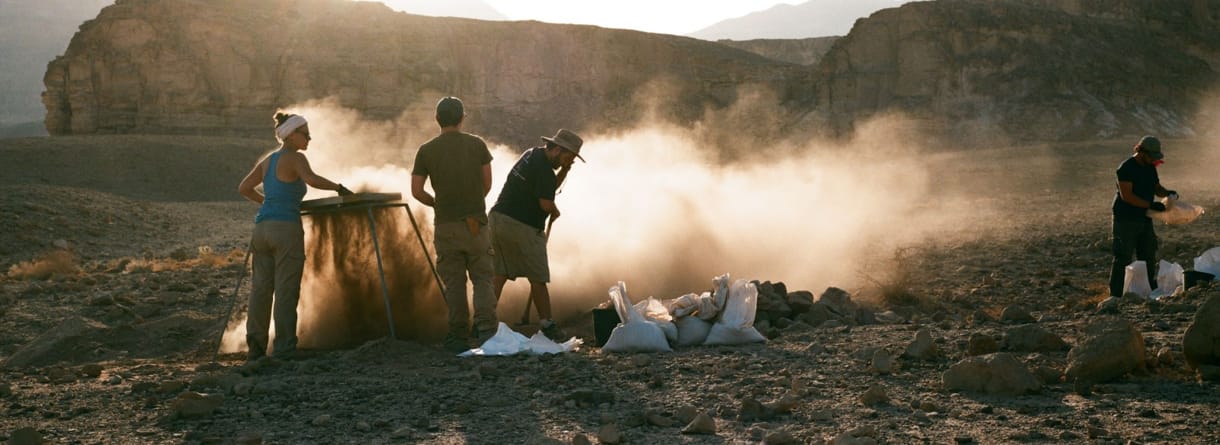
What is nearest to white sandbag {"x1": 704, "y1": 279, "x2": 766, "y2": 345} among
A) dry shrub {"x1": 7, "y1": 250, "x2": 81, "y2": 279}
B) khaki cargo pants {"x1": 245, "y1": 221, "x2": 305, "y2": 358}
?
khaki cargo pants {"x1": 245, "y1": 221, "x2": 305, "y2": 358}

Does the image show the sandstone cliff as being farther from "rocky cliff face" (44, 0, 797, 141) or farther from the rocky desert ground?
the rocky desert ground

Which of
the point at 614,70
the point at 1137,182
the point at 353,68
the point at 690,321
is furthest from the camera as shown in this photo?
the point at 614,70

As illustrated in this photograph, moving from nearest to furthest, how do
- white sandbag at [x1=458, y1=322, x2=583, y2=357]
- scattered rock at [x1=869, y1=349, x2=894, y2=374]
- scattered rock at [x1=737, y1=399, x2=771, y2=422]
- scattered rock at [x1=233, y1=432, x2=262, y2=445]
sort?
scattered rock at [x1=233, y1=432, x2=262, y2=445] < scattered rock at [x1=737, y1=399, x2=771, y2=422] < scattered rock at [x1=869, y1=349, x2=894, y2=374] < white sandbag at [x1=458, y1=322, x2=583, y2=357]

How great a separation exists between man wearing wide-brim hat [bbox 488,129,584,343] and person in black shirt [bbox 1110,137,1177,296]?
459 centimetres

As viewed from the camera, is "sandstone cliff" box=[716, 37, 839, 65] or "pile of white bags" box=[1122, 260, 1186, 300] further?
"sandstone cliff" box=[716, 37, 839, 65]

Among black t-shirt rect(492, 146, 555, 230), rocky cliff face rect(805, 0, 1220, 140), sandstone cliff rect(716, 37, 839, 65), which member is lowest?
black t-shirt rect(492, 146, 555, 230)

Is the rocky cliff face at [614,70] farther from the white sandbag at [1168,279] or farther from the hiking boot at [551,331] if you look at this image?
the hiking boot at [551,331]

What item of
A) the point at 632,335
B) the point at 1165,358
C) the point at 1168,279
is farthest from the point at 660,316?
the point at 1168,279

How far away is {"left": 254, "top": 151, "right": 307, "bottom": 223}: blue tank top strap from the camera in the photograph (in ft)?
25.9

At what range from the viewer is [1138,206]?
9734mm

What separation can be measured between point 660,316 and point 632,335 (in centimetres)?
46

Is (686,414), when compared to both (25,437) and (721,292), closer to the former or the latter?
(721,292)

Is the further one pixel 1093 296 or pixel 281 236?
pixel 1093 296

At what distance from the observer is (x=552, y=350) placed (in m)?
7.78
